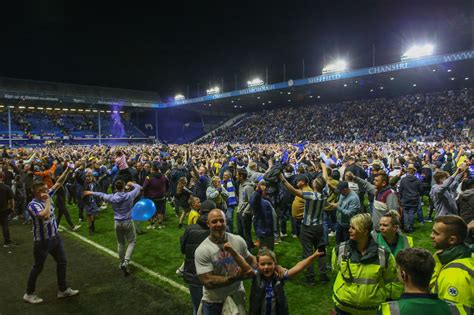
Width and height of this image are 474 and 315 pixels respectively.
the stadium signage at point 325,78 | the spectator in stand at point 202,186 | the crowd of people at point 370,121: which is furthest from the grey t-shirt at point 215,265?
the stadium signage at point 325,78

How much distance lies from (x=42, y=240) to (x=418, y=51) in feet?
110

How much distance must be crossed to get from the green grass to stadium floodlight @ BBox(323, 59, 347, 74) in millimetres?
26160

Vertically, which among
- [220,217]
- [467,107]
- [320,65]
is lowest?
[220,217]

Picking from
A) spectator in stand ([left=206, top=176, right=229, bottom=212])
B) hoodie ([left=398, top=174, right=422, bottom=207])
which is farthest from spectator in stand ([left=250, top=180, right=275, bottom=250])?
hoodie ([left=398, top=174, right=422, bottom=207])

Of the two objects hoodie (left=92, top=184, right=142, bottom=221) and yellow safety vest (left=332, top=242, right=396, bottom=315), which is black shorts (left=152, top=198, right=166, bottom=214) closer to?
hoodie (left=92, top=184, right=142, bottom=221)

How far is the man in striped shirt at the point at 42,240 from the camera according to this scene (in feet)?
16.8

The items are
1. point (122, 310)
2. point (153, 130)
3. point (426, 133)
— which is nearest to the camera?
point (122, 310)

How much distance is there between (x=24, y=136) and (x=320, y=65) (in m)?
42.4

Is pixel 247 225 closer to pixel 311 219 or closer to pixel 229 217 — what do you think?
pixel 229 217

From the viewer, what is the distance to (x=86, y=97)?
162 ft

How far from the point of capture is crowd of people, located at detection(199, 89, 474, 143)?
30.5 meters

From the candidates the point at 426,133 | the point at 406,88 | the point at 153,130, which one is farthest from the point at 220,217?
the point at 153,130

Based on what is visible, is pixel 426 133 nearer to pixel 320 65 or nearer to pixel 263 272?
pixel 320 65

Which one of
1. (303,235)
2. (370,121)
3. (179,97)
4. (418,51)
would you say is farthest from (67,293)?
(179,97)
